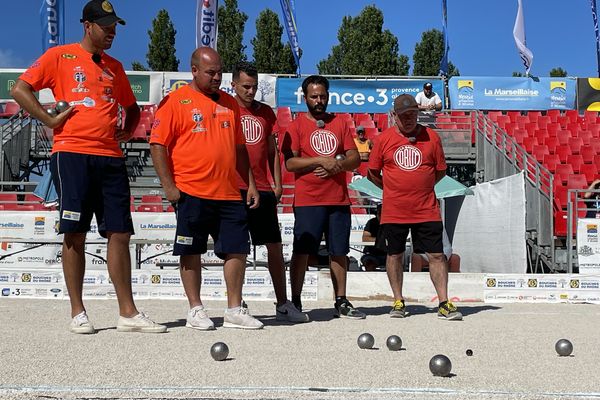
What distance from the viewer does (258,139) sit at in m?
6.04

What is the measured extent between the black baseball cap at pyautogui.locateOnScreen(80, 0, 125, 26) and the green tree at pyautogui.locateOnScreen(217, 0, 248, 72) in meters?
46.2

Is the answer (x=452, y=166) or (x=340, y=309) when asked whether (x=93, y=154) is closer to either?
(x=340, y=309)

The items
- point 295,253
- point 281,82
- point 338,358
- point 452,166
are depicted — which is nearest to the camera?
point 338,358

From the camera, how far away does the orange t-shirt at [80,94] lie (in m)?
4.96

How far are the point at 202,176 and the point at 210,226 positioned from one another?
13.9 inches

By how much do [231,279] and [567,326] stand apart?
8.40 feet

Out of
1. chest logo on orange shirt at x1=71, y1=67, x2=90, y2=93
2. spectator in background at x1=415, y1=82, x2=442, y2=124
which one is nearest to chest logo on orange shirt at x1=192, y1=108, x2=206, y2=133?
chest logo on orange shirt at x1=71, y1=67, x2=90, y2=93

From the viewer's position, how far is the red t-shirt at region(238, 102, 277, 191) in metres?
5.99

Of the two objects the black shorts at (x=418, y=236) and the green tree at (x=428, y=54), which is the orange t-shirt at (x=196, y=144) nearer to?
the black shorts at (x=418, y=236)

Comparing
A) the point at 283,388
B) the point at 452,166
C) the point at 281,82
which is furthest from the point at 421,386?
the point at 281,82

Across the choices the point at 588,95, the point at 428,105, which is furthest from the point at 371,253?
the point at 588,95

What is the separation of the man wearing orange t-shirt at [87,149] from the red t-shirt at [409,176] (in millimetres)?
2424

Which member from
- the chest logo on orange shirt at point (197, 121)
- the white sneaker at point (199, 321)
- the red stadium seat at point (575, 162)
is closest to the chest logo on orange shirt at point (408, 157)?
the chest logo on orange shirt at point (197, 121)

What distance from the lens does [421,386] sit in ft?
10.8
